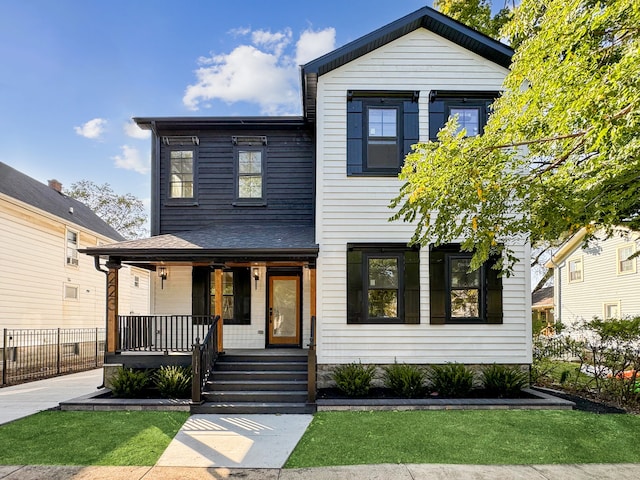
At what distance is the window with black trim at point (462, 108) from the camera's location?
848cm

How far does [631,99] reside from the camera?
3.89 metres

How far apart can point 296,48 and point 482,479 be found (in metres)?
16.3

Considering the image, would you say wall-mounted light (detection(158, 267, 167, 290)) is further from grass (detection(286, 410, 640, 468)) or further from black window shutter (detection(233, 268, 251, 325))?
grass (detection(286, 410, 640, 468))

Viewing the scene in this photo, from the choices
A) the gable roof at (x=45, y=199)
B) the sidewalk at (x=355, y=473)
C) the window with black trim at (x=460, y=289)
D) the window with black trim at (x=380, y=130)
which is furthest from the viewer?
the gable roof at (x=45, y=199)

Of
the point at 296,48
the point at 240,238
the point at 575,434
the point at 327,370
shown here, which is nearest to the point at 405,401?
the point at 327,370

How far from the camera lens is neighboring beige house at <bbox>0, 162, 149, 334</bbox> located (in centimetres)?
1163

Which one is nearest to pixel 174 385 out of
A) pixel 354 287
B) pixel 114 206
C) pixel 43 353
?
pixel 354 287

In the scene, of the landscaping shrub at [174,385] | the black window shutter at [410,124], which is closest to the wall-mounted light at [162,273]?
the landscaping shrub at [174,385]

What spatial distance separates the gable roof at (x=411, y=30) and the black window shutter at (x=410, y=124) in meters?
1.46

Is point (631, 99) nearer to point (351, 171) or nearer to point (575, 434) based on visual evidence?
point (575, 434)

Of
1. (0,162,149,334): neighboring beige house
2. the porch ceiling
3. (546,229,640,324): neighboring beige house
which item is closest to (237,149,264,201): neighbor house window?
the porch ceiling

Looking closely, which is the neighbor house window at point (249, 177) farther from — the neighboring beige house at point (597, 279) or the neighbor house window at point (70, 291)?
the neighboring beige house at point (597, 279)

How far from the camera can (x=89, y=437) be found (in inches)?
220

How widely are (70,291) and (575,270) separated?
21643mm
